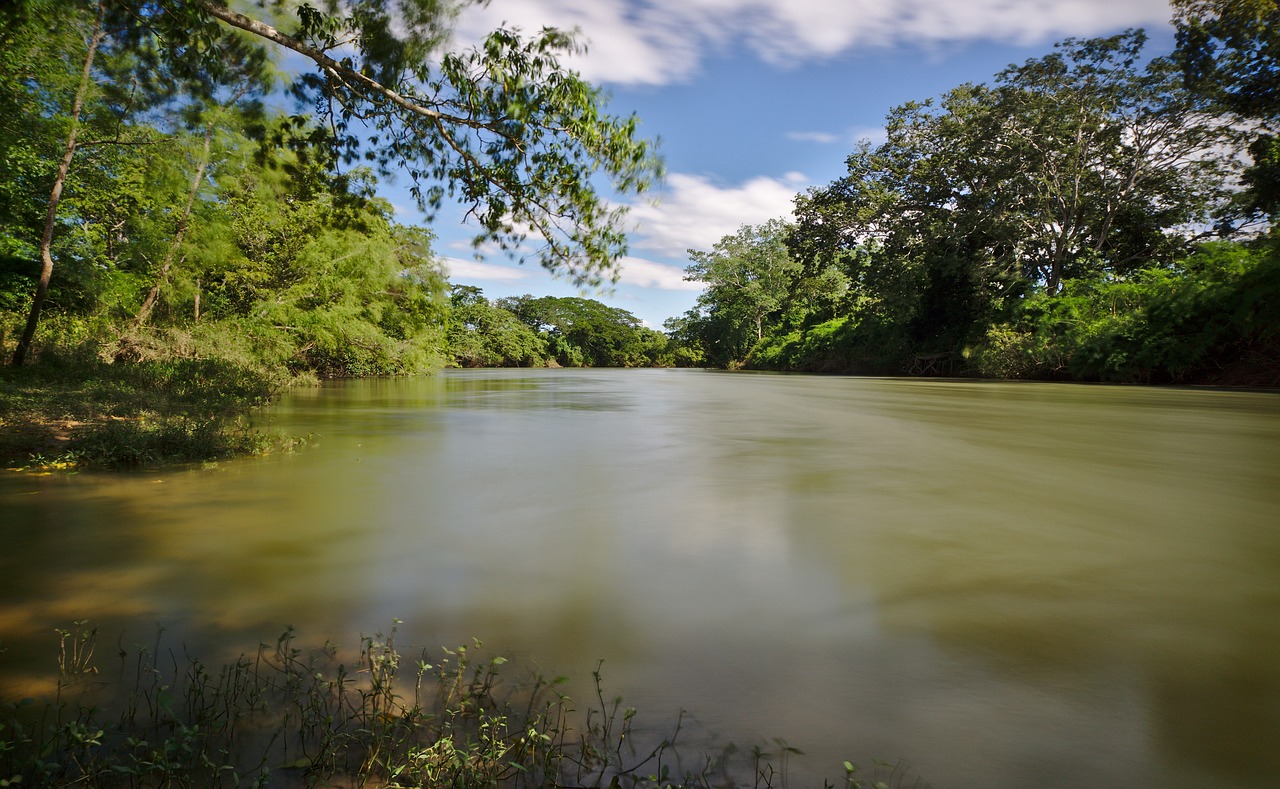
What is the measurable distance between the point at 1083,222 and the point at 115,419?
30143 millimetres

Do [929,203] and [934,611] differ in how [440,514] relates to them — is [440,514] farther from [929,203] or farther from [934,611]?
[929,203]

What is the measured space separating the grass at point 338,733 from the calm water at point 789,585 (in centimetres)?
15

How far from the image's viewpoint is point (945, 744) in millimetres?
1647

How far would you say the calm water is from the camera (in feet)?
5.76

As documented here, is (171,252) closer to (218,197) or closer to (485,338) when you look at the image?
(218,197)

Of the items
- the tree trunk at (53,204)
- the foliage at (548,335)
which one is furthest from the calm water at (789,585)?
the foliage at (548,335)

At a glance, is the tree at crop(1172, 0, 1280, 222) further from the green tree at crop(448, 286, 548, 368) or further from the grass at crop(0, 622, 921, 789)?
the green tree at crop(448, 286, 548, 368)

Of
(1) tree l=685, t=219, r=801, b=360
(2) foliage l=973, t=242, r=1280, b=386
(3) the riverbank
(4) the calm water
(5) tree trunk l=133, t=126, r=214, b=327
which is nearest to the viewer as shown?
(4) the calm water

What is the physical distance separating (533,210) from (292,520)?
138 inches

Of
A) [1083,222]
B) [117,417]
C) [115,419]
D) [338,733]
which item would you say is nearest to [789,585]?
[338,733]

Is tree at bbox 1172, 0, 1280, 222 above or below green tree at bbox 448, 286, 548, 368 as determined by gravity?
above

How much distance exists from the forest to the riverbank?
56 mm

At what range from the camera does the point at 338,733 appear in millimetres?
1621

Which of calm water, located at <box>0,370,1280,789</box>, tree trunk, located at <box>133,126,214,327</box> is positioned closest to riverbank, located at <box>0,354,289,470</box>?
calm water, located at <box>0,370,1280,789</box>
